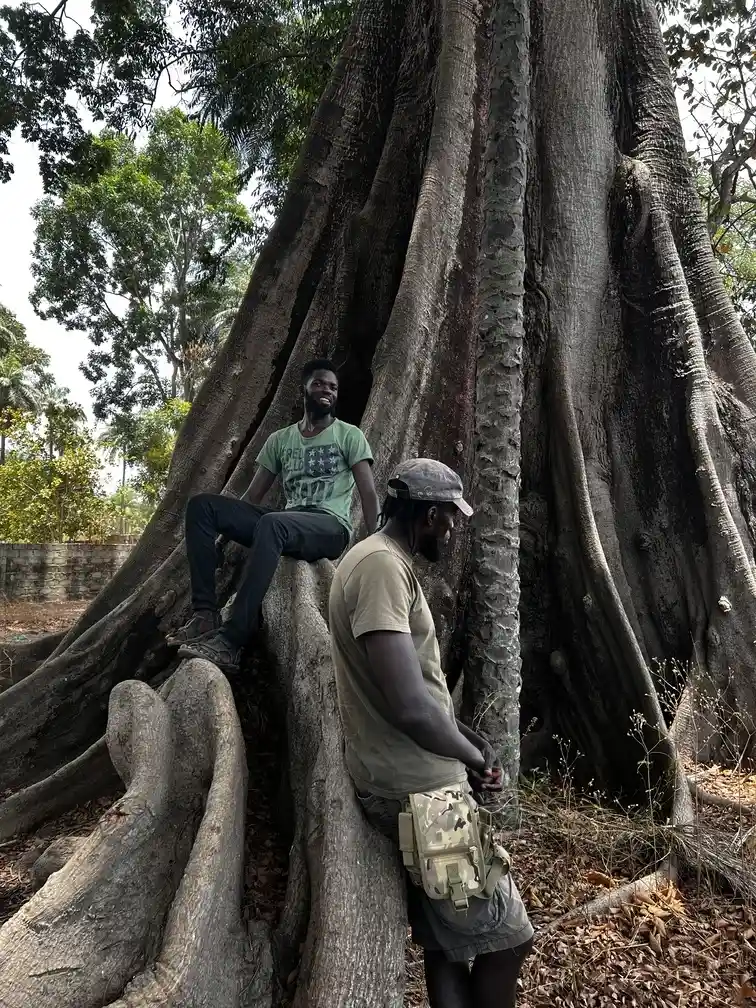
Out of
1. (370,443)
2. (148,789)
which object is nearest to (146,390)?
(370,443)

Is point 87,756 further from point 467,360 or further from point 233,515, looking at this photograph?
point 467,360

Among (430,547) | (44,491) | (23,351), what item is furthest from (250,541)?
(23,351)

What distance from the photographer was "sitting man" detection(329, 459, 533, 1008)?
1.83 meters

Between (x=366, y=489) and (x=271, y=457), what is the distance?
530mm

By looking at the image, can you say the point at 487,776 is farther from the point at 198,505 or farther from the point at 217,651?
the point at 198,505

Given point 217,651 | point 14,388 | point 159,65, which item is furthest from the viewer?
point 14,388

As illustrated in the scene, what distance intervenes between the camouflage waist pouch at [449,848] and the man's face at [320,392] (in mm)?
2113

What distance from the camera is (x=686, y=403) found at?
5109 mm

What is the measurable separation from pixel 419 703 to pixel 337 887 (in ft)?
2.00

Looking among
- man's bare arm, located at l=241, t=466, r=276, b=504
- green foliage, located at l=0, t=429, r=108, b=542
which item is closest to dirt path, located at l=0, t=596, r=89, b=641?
green foliage, located at l=0, t=429, r=108, b=542

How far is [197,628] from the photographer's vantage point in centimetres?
330

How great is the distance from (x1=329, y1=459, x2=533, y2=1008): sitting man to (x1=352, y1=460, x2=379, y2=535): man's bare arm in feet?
4.60

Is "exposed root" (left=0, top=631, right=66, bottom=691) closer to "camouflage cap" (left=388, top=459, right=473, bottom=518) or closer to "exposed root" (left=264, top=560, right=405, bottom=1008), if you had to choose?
"exposed root" (left=264, top=560, right=405, bottom=1008)

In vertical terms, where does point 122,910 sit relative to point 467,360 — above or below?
below
